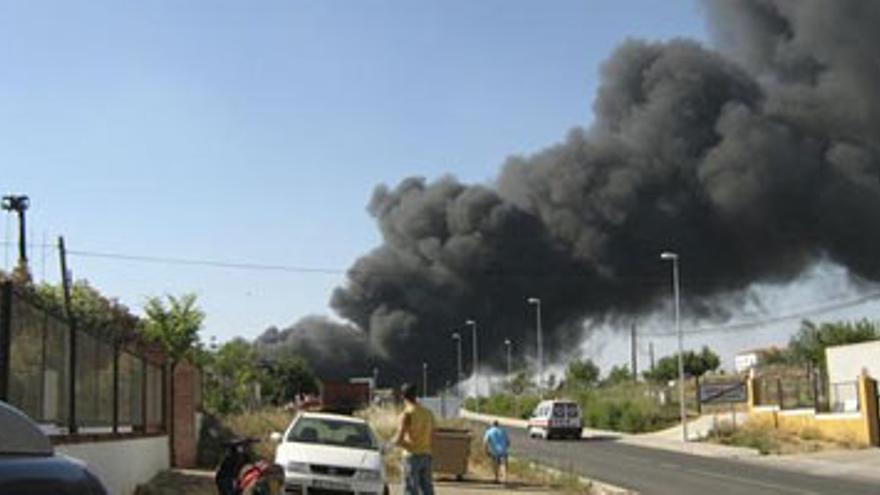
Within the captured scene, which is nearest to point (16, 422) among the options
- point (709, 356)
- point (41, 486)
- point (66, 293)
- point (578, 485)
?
point (41, 486)

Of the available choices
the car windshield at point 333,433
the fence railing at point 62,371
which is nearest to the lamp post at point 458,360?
the car windshield at point 333,433

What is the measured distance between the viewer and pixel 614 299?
91.0 metres

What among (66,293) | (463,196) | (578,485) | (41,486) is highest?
(463,196)

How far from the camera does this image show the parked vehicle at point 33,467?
2.84m

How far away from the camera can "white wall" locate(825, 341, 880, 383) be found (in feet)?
151

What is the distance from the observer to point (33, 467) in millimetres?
2955

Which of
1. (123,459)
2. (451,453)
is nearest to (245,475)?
(123,459)

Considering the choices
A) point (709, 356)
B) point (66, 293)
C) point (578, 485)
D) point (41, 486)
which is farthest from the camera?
point (709, 356)

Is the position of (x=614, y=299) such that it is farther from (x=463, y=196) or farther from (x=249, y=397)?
(x=249, y=397)

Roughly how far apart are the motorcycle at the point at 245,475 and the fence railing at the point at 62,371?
1603 mm

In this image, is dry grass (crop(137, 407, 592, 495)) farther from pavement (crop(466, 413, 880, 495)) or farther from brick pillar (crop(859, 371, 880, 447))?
brick pillar (crop(859, 371, 880, 447))

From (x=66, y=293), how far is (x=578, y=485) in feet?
55.5

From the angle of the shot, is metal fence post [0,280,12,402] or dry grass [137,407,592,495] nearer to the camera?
metal fence post [0,280,12,402]

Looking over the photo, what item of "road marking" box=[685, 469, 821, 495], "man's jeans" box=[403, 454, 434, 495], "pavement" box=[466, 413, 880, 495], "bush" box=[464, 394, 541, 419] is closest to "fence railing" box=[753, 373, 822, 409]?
"pavement" box=[466, 413, 880, 495]
